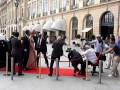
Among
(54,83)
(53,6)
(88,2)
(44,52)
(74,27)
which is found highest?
(53,6)

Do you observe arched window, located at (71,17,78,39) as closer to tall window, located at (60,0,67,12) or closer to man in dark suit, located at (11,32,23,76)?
tall window, located at (60,0,67,12)

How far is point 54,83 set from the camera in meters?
12.0

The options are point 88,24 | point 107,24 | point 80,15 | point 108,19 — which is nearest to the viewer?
point 108,19

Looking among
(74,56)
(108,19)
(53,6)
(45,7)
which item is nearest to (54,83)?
(74,56)

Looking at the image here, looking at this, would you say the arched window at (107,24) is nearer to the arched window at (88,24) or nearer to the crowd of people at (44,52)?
the arched window at (88,24)

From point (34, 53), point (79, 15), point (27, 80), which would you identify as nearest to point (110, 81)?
point (27, 80)

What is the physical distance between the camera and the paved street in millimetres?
11177

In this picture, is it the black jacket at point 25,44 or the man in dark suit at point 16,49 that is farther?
the black jacket at point 25,44

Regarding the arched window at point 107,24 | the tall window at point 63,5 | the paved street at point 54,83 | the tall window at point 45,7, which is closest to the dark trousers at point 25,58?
the paved street at point 54,83

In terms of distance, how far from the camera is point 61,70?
15.7 metres

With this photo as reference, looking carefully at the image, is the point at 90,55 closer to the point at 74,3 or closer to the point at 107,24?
the point at 107,24

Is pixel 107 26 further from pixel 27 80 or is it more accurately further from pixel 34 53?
pixel 27 80

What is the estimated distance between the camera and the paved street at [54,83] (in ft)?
36.7

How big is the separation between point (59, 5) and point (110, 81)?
35485 millimetres
